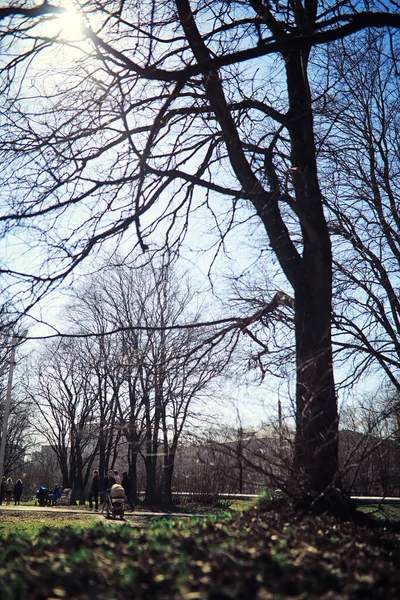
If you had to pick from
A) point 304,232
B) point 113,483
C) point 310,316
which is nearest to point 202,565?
point 310,316

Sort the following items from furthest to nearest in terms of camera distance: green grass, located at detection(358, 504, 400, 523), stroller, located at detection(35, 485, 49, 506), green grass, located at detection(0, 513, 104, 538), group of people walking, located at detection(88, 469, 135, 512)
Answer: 1. stroller, located at detection(35, 485, 49, 506)
2. group of people walking, located at detection(88, 469, 135, 512)
3. green grass, located at detection(0, 513, 104, 538)
4. green grass, located at detection(358, 504, 400, 523)

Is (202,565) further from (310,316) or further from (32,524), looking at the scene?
(32,524)

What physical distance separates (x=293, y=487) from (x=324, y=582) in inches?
120

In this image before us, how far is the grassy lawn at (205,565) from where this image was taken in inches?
119

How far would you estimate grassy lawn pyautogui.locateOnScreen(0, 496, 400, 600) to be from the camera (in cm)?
303

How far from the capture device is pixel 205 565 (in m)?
3.46

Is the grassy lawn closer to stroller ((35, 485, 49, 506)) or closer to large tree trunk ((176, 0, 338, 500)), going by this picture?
large tree trunk ((176, 0, 338, 500))

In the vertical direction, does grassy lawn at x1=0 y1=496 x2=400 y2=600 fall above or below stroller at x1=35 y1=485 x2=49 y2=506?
above

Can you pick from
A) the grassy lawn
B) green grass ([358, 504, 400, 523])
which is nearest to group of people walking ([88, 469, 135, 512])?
green grass ([358, 504, 400, 523])

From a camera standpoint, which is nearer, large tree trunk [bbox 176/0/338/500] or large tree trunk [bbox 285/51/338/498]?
large tree trunk [bbox 285/51/338/498]

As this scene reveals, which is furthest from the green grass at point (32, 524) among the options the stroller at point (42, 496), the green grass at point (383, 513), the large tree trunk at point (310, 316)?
the stroller at point (42, 496)

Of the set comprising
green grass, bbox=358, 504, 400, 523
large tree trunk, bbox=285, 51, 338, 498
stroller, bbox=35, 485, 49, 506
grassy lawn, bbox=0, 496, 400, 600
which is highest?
large tree trunk, bbox=285, 51, 338, 498

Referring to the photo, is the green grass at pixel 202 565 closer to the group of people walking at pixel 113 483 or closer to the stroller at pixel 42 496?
the group of people walking at pixel 113 483

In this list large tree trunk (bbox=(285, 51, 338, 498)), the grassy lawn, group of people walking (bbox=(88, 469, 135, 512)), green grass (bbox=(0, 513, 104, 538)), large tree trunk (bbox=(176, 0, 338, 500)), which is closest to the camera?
the grassy lawn
